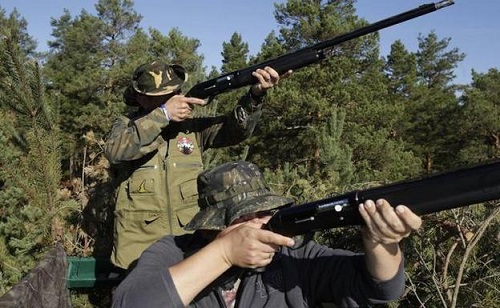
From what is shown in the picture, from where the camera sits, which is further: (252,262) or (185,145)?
(185,145)

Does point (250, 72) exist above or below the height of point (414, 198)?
above

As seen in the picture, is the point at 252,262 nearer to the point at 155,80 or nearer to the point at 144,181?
the point at 144,181

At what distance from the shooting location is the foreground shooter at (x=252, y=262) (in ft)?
5.95

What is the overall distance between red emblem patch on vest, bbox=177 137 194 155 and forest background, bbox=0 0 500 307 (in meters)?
0.91

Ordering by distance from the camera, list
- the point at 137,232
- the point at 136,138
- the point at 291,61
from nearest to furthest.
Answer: the point at 136,138, the point at 137,232, the point at 291,61

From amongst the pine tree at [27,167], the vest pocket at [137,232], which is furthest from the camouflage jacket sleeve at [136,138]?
the pine tree at [27,167]

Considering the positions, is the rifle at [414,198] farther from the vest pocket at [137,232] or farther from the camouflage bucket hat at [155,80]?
the camouflage bucket hat at [155,80]

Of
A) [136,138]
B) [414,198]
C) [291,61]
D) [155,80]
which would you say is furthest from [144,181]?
[414,198]

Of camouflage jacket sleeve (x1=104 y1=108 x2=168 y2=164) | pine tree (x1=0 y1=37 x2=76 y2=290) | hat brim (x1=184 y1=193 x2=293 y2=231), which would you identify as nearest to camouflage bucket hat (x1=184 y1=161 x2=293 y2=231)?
hat brim (x1=184 y1=193 x2=293 y2=231)

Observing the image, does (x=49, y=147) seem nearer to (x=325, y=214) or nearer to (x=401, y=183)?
(x=325, y=214)

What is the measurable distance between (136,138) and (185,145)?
0.40m

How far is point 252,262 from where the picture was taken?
1.86m

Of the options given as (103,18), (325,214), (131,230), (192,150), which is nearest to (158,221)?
(131,230)

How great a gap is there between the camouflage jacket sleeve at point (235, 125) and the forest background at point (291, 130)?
37.2 inches
